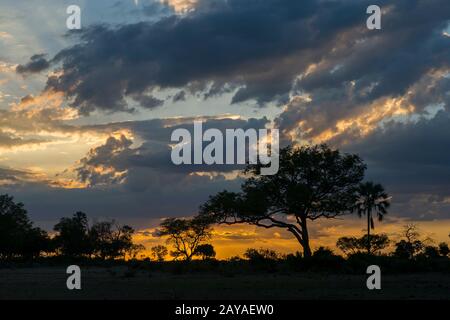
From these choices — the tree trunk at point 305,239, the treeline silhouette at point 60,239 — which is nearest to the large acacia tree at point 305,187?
the tree trunk at point 305,239

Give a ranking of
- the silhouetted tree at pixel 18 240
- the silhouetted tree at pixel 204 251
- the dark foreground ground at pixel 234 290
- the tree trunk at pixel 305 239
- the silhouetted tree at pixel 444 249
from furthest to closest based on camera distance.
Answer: the silhouetted tree at pixel 204 251 → the silhouetted tree at pixel 18 240 → the silhouetted tree at pixel 444 249 → the tree trunk at pixel 305 239 → the dark foreground ground at pixel 234 290

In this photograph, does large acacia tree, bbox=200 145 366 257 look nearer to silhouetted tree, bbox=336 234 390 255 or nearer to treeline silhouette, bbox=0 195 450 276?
treeline silhouette, bbox=0 195 450 276

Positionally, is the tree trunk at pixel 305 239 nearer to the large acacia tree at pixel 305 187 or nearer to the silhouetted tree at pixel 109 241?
the large acacia tree at pixel 305 187

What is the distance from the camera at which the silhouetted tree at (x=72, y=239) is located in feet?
287

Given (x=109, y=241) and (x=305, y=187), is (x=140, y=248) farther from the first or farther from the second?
(x=305, y=187)

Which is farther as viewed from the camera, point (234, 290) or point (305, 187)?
point (305, 187)

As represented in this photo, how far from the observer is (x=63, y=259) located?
68500 millimetres

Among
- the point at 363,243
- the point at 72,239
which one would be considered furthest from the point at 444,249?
the point at 72,239

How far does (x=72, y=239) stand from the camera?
88.9m

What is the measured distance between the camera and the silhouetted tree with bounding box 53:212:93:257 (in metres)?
87.5

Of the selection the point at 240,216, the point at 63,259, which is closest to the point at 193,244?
the point at 63,259

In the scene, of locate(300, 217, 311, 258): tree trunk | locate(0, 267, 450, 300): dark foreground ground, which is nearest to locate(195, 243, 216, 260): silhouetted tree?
locate(300, 217, 311, 258): tree trunk
